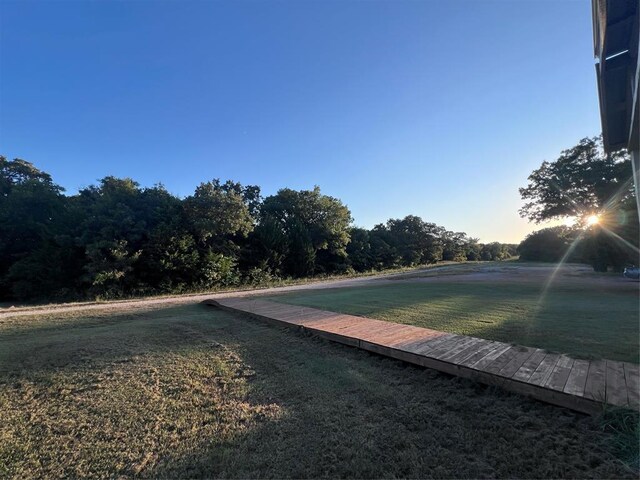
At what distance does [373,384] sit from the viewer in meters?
2.90

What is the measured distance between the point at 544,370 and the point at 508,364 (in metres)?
0.29

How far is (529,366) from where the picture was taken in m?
2.78

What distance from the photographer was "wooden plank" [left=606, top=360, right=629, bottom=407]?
2.12 metres

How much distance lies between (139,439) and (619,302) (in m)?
9.88

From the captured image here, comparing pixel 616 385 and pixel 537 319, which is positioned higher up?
pixel 616 385

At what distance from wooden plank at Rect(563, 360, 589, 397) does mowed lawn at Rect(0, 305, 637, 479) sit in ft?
0.59

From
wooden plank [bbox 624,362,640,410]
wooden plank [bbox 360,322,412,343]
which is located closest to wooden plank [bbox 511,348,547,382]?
wooden plank [bbox 624,362,640,410]

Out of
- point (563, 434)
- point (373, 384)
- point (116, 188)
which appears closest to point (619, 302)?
point (563, 434)

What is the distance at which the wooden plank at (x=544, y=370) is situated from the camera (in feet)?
8.05

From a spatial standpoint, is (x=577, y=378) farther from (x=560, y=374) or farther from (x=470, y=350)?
(x=470, y=350)

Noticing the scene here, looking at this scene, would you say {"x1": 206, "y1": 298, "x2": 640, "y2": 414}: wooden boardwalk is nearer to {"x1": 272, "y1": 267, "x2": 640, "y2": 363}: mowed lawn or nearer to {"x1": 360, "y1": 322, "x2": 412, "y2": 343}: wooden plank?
{"x1": 360, "y1": 322, "x2": 412, "y2": 343}: wooden plank

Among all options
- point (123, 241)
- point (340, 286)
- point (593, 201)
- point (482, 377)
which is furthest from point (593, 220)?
point (123, 241)

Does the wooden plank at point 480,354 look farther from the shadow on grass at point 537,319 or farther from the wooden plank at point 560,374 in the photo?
the wooden plank at point 560,374

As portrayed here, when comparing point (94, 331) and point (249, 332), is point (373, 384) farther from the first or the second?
point (94, 331)
